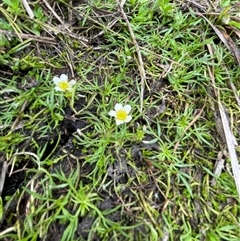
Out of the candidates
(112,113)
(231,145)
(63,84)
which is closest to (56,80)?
(63,84)

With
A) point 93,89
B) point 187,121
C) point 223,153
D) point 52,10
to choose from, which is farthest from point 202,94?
point 52,10

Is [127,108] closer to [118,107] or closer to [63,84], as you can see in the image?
[118,107]

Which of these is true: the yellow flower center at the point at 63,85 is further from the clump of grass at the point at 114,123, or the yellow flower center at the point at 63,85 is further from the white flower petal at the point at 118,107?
the white flower petal at the point at 118,107

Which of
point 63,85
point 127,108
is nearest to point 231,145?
point 127,108

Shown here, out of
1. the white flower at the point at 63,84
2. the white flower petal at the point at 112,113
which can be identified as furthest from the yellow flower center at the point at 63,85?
the white flower petal at the point at 112,113

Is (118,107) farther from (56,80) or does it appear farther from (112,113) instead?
(56,80)

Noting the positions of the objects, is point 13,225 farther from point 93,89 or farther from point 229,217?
point 229,217
